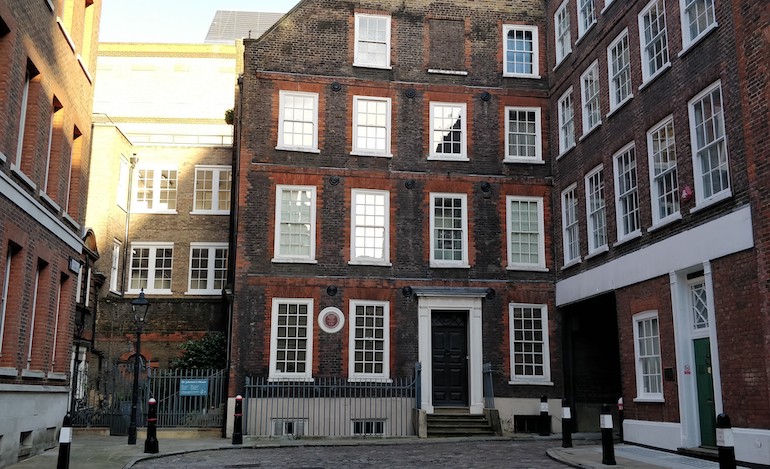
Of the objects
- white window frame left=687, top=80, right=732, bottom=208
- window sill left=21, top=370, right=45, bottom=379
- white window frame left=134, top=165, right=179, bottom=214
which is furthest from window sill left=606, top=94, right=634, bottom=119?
white window frame left=134, top=165, right=179, bottom=214

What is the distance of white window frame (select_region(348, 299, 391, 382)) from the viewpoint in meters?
20.7

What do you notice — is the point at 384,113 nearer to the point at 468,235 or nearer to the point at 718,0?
the point at 468,235

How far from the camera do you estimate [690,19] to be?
15.3 metres

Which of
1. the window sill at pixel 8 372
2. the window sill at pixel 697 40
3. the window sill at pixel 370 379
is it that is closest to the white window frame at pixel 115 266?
the window sill at pixel 370 379

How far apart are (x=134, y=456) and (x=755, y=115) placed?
1307 centimetres

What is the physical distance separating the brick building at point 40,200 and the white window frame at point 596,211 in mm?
12693

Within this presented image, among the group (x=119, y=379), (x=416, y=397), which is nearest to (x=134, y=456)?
(x=119, y=379)

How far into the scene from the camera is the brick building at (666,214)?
1283cm

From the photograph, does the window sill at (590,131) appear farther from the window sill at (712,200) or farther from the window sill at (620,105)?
the window sill at (712,200)

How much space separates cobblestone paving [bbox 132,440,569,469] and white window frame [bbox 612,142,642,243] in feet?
17.4

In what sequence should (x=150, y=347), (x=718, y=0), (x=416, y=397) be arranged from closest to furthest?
(x=718, y=0) < (x=416, y=397) < (x=150, y=347)

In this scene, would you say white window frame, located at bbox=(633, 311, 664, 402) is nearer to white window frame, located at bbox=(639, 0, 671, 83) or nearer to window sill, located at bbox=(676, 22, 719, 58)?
white window frame, located at bbox=(639, 0, 671, 83)

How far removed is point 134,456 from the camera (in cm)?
1484

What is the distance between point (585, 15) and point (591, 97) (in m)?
2.49
